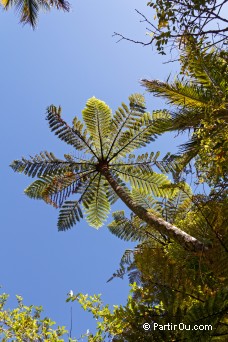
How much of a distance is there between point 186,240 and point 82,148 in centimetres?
533

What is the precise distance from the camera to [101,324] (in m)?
5.73

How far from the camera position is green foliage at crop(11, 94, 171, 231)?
34.2 feet

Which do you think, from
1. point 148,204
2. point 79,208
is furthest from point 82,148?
point 148,204

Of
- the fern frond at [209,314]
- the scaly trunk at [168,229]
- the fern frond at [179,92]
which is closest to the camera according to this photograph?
the fern frond at [209,314]

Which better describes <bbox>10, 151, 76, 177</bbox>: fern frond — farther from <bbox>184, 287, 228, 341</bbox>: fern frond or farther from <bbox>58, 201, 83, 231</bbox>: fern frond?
<bbox>184, 287, 228, 341</bbox>: fern frond

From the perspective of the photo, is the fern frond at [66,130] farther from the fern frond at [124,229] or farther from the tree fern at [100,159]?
the fern frond at [124,229]

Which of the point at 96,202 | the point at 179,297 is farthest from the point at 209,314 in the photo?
the point at 96,202

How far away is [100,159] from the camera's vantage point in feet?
34.6

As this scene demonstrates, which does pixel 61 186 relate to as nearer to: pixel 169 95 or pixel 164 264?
pixel 169 95

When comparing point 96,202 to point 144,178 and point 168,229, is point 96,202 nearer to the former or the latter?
point 144,178

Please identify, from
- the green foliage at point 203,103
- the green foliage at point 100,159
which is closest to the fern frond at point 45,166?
the green foliage at point 100,159

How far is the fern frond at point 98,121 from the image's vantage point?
420 inches

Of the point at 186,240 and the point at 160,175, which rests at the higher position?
the point at 160,175

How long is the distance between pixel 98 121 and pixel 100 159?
103cm
